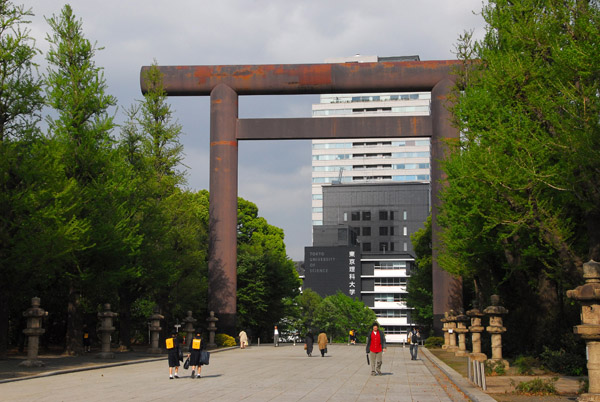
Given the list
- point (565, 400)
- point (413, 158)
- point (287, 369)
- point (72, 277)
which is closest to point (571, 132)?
point (565, 400)

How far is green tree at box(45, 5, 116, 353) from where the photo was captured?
29213mm

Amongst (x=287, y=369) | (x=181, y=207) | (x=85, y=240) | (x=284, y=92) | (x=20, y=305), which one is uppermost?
(x=284, y=92)

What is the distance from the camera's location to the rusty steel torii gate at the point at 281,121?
1603 inches

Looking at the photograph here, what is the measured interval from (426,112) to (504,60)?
418ft

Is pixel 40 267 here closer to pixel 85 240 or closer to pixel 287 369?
pixel 85 240

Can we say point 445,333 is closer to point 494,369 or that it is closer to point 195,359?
point 494,369

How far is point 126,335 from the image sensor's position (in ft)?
124

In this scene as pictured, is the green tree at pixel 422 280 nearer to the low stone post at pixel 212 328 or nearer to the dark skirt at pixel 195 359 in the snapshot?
the low stone post at pixel 212 328

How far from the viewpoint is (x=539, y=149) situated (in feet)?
59.0

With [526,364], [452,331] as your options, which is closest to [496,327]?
[526,364]

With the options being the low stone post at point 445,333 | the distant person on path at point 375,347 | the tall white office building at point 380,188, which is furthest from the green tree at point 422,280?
the tall white office building at point 380,188

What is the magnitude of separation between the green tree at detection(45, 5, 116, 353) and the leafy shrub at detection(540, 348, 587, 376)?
17.6 m

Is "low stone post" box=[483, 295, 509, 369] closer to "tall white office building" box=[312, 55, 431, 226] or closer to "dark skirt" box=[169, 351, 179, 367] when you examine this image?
"dark skirt" box=[169, 351, 179, 367]

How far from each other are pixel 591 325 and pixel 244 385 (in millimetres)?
8623
